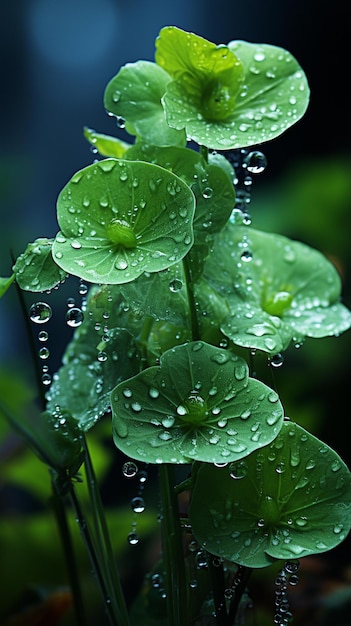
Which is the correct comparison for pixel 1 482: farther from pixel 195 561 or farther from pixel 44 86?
pixel 44 86

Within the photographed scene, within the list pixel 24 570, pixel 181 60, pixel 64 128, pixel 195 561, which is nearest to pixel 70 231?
pixel 181 60

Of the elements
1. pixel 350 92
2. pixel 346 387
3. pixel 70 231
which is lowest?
pixel 346 387

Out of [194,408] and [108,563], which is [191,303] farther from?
[108,563]

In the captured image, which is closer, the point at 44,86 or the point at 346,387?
the point at 346,387

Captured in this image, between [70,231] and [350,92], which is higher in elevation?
[70,231]

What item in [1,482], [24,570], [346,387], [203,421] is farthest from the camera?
[346,387]

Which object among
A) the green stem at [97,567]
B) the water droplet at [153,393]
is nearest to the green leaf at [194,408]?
the water droplet at [153,393]

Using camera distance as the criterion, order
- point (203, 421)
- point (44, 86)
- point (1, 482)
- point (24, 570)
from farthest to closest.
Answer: point (44, 86) < point (1, 482) < point (24, 570) < point (203, 421)
